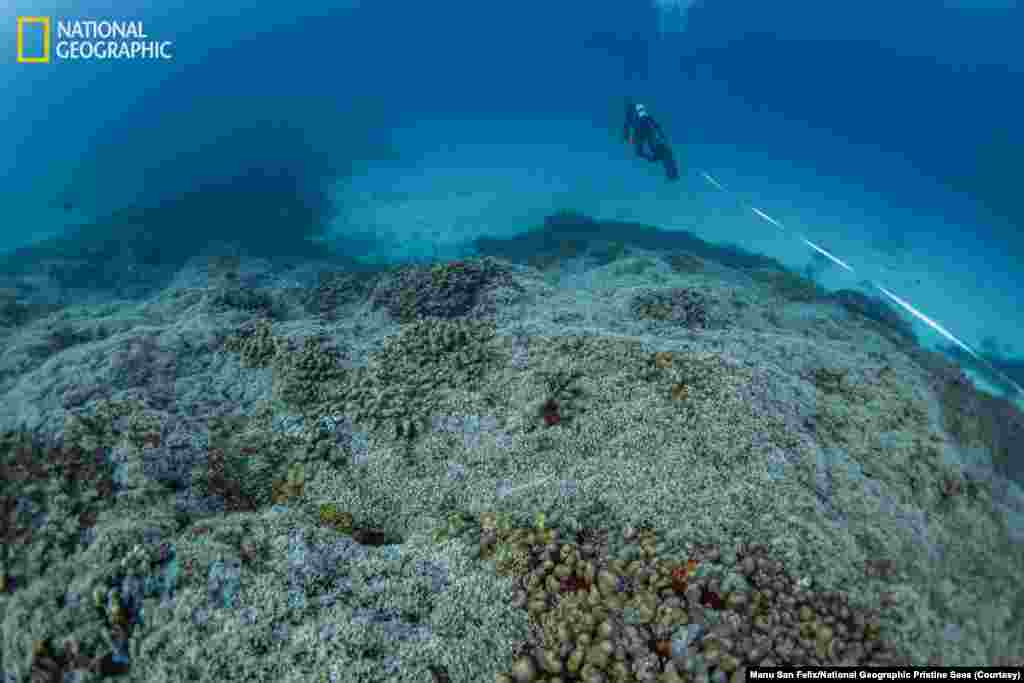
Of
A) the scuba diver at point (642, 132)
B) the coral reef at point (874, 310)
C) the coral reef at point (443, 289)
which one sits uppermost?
the scuba diver at point (642, 132)

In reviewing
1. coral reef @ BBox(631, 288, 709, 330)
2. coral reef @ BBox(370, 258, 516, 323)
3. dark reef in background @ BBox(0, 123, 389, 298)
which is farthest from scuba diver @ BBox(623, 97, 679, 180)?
dark reef in background @ BBox(0, 123, 389, 298)

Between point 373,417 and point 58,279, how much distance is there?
19049mm

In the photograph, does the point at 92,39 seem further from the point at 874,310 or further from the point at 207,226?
the point at 874,310

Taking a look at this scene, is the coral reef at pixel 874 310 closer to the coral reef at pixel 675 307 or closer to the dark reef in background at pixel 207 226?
the coral reef at pixel 675 307

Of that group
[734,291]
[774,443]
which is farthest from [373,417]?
[734,291]

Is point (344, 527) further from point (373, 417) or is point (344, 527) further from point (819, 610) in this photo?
point (819, 610)

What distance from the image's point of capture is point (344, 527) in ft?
16.8

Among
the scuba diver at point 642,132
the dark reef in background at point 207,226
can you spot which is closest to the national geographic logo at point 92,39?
the dark reef in background at point 207,226

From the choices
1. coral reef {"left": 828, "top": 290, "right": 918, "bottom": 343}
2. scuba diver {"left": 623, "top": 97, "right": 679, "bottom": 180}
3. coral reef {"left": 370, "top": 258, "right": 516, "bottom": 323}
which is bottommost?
coral reef {"left": 828, "top": 290, "right": 918, "bottom": 343}

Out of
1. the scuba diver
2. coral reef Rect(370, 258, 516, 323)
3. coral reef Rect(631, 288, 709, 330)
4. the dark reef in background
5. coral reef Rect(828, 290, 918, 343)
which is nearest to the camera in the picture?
coral reef Rect(631, 288, 709, 330)

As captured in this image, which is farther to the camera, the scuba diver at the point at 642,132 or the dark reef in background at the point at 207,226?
the dark reef in background at the point at 207,226

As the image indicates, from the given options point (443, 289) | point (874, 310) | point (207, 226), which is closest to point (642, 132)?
point (874, 310)

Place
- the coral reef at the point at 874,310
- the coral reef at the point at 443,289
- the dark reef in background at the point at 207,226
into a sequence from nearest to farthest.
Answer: the coral reef at the point at 443,289 → the coral reef at the point at 874,310 → the dark reef in background at the point at 207,226

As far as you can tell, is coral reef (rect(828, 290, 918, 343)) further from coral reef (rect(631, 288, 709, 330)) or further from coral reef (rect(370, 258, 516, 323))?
coral reef (rect(370, 258, 516, 323))
